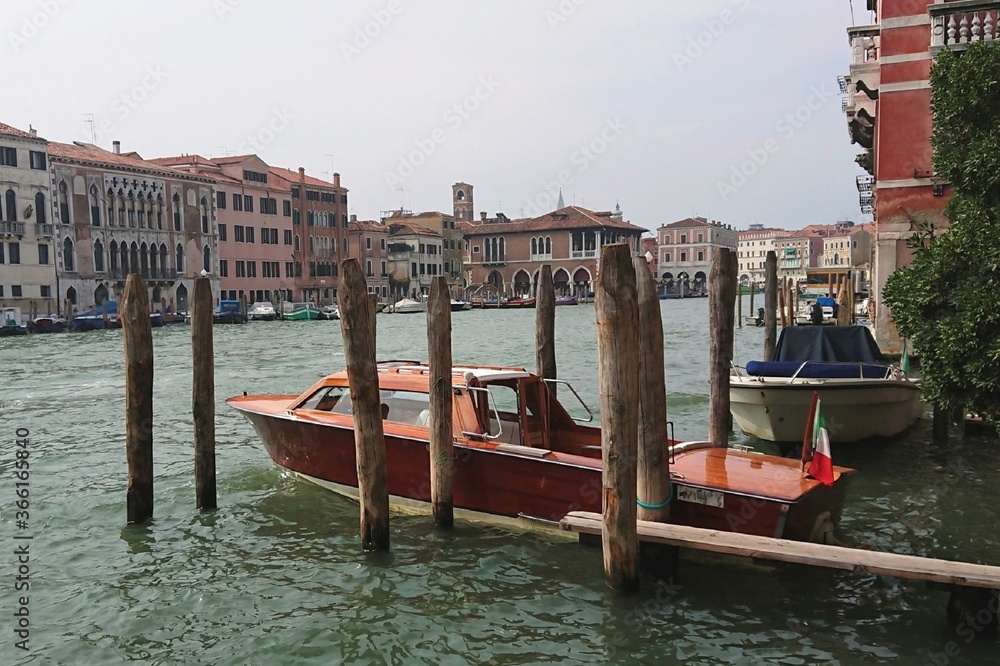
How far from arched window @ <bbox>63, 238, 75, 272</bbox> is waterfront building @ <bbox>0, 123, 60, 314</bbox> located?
786 millimetres

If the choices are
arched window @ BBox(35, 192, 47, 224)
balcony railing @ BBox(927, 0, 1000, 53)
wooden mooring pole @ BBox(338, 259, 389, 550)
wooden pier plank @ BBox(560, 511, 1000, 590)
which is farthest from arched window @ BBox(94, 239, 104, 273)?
wooden pier plank @ BBox(560, 511, 1000, 590)

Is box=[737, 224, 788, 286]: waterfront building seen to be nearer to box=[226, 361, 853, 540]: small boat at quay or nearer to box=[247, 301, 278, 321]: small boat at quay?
box=[247, 301, 278, 321]: small boat at quay

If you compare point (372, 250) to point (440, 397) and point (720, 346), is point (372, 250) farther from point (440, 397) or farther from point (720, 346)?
point (440, 397)

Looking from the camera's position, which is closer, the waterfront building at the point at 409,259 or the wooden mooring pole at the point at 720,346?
the wooden mooring pole at the point at 720,346

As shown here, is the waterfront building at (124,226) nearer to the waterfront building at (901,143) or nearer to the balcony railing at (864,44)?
the balcony railing at (864,44)

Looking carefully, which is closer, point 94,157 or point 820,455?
point 820,455

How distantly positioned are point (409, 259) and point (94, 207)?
31750 millimetres

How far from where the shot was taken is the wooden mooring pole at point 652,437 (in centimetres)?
625

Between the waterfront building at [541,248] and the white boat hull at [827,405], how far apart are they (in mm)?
69817

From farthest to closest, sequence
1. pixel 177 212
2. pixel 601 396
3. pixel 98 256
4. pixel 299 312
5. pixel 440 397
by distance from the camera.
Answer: pixel 299 312 < pixel 177 212 < pixel 98 256 < pixel 440 397 < pixel 601 396

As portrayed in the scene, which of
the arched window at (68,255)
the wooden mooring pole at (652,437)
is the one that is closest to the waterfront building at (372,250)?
the arched window at (68,255)

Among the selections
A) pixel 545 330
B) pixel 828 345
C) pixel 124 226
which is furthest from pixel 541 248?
pixel 545 330

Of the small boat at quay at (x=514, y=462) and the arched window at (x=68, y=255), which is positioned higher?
the arched window at (x=68, y=255)

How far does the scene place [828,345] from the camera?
40.2 ft
